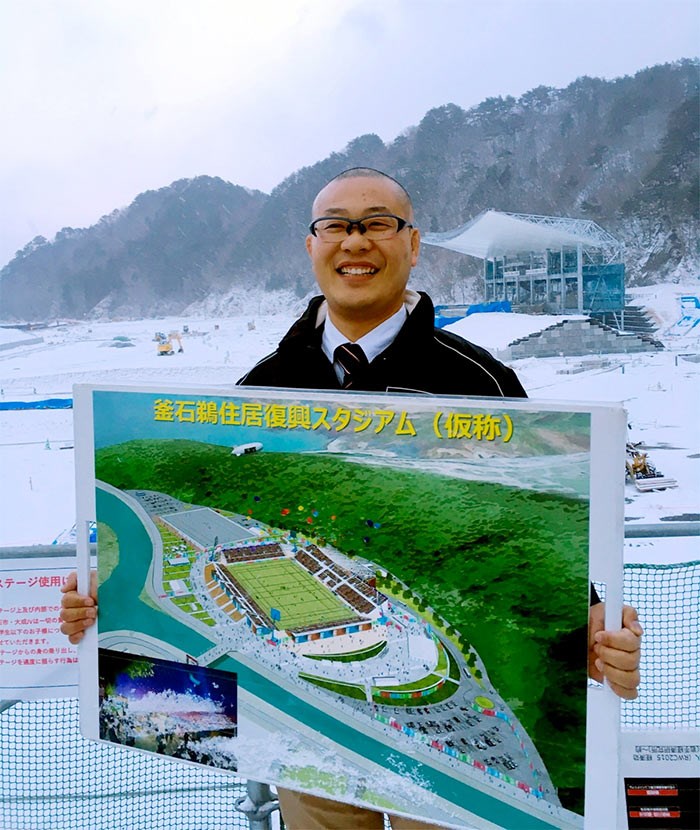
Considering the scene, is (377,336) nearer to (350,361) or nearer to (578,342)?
(350,361)

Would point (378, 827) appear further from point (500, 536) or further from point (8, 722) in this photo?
point (8, 722)

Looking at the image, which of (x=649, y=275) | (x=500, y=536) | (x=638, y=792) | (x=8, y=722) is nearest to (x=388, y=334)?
(x=500, y=536)

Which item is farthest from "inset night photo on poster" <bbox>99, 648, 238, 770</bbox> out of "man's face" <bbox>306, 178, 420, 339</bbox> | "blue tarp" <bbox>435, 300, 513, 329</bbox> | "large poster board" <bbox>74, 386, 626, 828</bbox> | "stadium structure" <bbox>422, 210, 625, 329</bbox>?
"stadium structure" <bbox>422, 210, 625, 329</bbox>

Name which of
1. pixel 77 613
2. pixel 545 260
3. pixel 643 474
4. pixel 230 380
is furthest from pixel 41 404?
pixel 643 474

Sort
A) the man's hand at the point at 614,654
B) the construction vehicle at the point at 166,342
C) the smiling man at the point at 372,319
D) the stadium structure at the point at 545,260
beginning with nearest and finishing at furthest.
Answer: the man's hand at the point at 614,654 → the smiling man at the point at 372,319 → the stadium structure at the point at 545,260 → the construction vehicle at the point at 166,342

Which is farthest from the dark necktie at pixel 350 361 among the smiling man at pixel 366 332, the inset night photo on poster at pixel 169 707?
the inset night photo on poster at pixel 169 707

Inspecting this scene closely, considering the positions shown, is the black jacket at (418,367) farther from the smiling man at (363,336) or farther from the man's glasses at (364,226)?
the man's glasses at (364,226)
